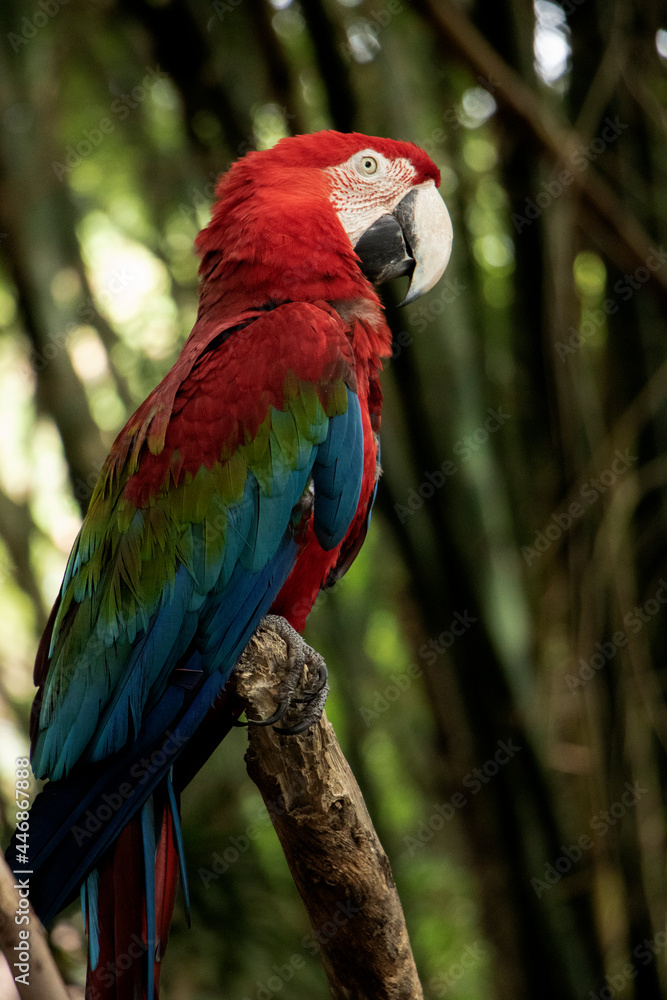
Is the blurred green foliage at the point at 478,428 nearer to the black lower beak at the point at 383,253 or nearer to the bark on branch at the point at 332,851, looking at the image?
the black lower beak at the point at 383,253

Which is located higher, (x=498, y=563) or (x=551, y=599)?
(x=498, y=563)

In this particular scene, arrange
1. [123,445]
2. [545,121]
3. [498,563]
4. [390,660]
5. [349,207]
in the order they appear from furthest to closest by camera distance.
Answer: [390,660]
[498,563]
[545,121]
[349,207]
[123,445]

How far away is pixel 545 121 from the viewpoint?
2.42 metres

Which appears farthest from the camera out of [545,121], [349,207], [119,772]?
[545,121]

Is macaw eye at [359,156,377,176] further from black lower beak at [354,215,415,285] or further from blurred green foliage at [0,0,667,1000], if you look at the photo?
blurred green foliage at [0,0,667,1000]

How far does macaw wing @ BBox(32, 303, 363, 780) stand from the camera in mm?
1466

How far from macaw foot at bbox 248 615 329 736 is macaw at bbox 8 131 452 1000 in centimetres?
11

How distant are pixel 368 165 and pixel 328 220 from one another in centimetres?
29

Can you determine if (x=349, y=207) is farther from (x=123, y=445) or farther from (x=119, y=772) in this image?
(x=119, y=772)

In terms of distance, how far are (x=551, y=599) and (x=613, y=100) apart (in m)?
1.80

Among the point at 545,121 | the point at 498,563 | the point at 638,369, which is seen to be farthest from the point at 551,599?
the point at 545,121

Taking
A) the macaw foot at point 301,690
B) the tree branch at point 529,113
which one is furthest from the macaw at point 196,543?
the tree branch at point 529,113

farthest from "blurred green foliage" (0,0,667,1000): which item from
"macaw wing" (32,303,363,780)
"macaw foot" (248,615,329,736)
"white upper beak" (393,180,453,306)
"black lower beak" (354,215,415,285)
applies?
"macaw foot" (248,615,329,736)

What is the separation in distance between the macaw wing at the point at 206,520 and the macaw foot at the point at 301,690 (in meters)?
0.11
